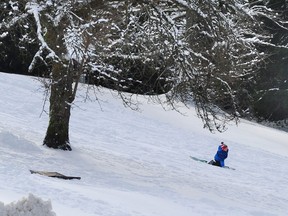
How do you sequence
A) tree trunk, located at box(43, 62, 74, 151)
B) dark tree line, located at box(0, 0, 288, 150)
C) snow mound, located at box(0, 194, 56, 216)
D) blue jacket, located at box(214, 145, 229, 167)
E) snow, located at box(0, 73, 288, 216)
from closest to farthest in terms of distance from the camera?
snow mound, located at box(0, 194, 56, 216), snow, located at box(0, 73, 288, 216), dark tree line, located at box(0, 0, 288, 150), tree trunk, located at box(43, 62, 74, 151), blue jacket, located at box(214, 145, 229, 167)

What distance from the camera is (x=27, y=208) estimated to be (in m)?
5.54

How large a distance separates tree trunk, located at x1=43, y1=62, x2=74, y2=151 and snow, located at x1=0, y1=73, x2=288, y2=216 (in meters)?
0.36

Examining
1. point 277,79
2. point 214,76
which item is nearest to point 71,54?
point 214,76

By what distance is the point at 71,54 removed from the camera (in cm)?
1062

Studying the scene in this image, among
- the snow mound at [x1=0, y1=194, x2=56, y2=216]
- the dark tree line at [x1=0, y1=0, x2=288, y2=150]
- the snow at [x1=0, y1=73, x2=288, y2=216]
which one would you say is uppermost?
the dark tree line at [x1=0, y1=0, x2=288, y2=150]

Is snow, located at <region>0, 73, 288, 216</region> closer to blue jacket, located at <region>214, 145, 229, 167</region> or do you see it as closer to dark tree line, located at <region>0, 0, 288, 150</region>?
blue jacket, located at <region>214, 145, 229, 167</region>

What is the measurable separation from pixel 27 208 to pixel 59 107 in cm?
862

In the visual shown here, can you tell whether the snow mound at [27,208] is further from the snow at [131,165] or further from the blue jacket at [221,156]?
the blue jacket at [221,156]

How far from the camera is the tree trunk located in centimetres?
1383

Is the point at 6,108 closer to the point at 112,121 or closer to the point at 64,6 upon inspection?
the point at 112,121

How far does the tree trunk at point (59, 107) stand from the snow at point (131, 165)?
361 mm

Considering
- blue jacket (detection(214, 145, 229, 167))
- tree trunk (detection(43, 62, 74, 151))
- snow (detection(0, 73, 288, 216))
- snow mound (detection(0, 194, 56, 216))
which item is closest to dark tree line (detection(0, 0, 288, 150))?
tree trunk (detection(43, 62, 74, 151))

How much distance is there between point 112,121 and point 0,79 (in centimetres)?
602

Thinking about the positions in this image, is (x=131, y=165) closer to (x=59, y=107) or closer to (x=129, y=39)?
(x=59, y=107)
